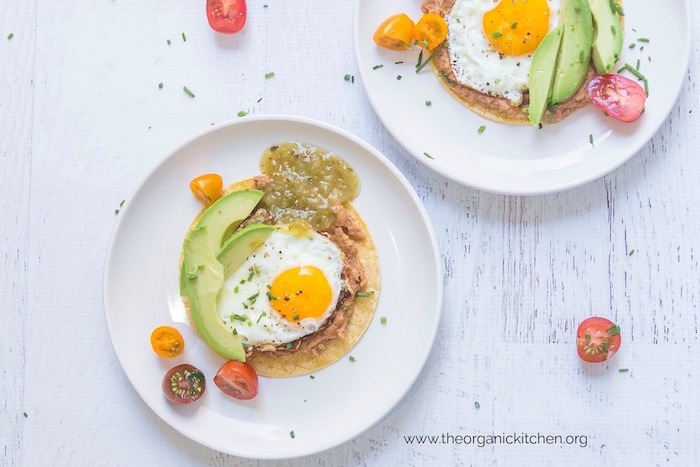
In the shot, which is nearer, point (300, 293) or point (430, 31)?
point (300, 293)

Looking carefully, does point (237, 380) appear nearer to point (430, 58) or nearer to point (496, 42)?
point (430, 58)

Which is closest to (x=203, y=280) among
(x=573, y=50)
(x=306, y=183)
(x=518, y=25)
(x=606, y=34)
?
(x=306, y=183)

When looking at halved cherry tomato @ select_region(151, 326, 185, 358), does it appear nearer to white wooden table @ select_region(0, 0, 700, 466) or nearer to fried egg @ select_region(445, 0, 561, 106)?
white wooden table @ select_region(0, 0, 700, 466)

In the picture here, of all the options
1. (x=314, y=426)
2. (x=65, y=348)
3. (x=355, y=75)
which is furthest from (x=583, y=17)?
(x=65, y=348)

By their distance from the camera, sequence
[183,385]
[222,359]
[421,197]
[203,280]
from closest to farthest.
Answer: [203,280], [183,385], [222,359], [421,197]

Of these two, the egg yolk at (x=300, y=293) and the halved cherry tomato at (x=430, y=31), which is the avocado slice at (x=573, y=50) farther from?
the egg yolk at (x=300, y=293)

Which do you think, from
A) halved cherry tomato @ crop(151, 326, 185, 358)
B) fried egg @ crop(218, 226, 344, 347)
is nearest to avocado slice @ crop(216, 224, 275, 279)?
fried egg @ crop(218, 226, 344, 347)

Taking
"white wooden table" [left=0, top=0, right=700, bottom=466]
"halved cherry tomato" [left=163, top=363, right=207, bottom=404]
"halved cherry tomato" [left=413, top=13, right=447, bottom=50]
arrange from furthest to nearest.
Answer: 1. "white wooden table" [left=0, top=0, right=700, bottom=466]
2. "halved cherry tomato" [left=413, top=13, right=447, bottom=50]
3. "halved cherry tomato" [left=163, top=363, right=207, bottom=404]
